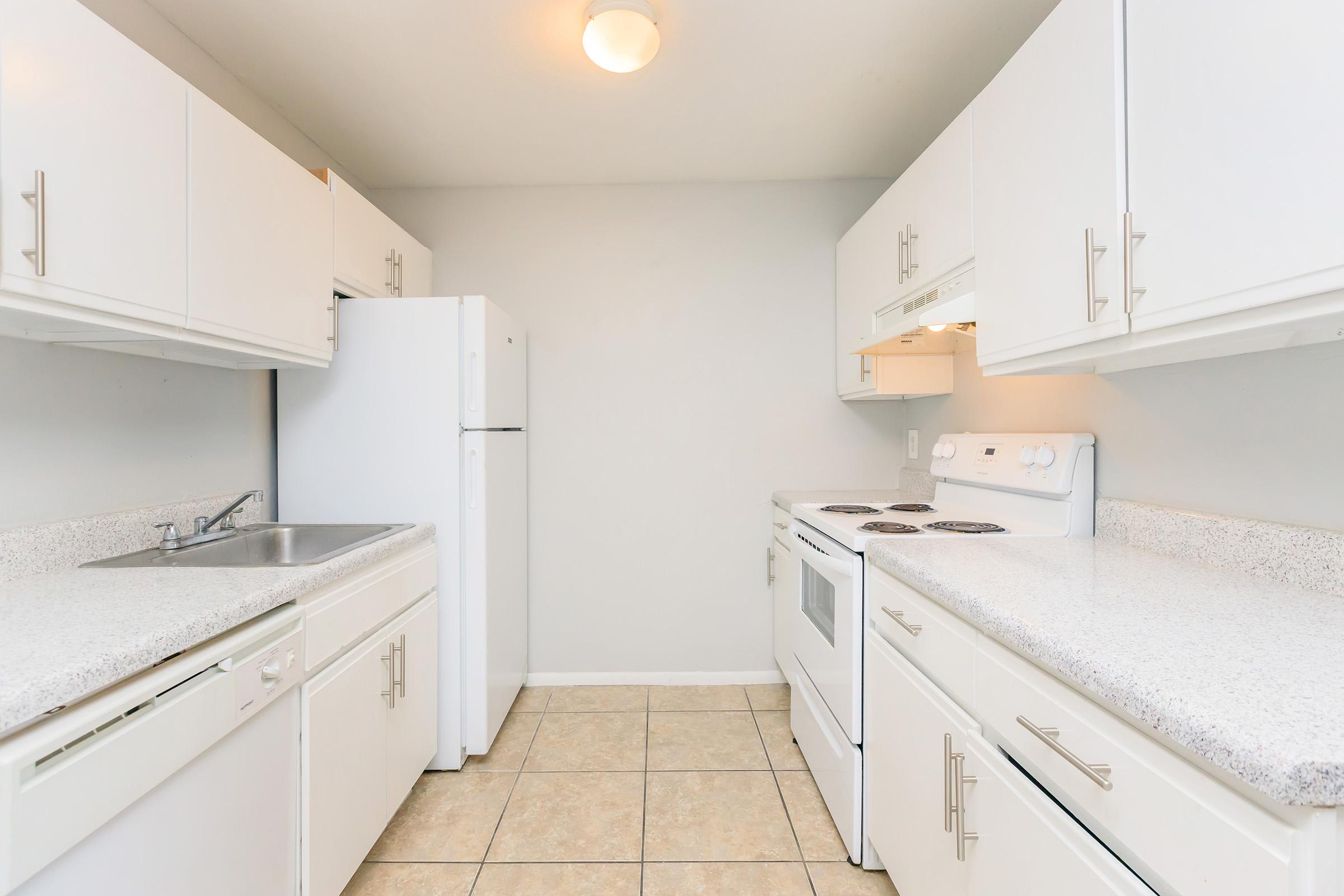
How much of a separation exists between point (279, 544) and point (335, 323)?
0.76 metres

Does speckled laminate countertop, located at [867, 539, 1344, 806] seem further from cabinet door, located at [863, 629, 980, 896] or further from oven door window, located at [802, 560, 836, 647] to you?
oven door window, located at [802, 560, 836, 647]

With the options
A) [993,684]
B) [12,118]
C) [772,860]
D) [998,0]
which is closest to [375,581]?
[12,118]

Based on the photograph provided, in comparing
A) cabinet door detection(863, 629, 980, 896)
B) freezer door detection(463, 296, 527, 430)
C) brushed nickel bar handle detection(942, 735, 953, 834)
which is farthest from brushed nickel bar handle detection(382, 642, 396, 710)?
brushed nickel bar handle detection(942, 735, 953, 834)

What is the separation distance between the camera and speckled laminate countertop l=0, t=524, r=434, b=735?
0.76m

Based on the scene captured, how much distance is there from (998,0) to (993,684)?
1.82 m

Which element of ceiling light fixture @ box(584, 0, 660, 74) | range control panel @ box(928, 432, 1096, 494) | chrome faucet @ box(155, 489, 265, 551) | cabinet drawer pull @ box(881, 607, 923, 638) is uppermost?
ceiling light fixture @ box(584, 0, 660, 74)

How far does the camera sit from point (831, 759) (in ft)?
5.83

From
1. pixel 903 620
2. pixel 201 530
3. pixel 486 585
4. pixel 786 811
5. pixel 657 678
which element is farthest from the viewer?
pixel 657 678

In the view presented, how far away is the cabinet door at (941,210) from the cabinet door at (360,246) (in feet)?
6.41

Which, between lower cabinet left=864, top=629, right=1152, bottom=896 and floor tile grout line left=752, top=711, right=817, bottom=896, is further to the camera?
floor tile grout line left=752, top=711, right=817, bottom=896

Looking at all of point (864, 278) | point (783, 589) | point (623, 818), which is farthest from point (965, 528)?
point (623, 818)

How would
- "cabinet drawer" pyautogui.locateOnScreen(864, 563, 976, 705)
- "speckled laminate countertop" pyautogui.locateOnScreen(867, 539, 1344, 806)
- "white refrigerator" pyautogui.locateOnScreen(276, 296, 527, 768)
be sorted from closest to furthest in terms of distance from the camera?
"speckled laminate countertop" pyautogui.locateOnScreen(867, 539, 1344, 806) < "cabinet drawer" pyautogui.locateOnScreen(864, 563, 976, 705) < "white refrigerator" pyautogui.locateOnScreen(276, 296, 527, 768)

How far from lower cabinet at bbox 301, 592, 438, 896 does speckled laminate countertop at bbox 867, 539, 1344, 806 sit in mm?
1394

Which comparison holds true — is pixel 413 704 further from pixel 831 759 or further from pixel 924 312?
pixel 924 312
